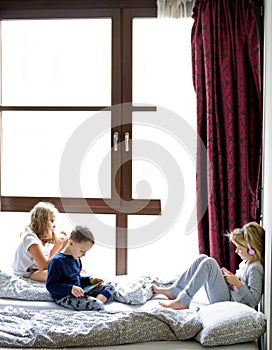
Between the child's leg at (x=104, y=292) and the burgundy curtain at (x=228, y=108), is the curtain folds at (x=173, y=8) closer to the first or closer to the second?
the burgundy curtain at (x=228, y=108)

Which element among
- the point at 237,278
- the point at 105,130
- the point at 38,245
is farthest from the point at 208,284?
the point at 105,130

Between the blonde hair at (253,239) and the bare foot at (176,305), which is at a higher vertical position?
the blonde hair at (253,239)

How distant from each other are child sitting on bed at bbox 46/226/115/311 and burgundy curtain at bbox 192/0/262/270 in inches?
35.2

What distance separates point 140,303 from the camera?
362 centimetres

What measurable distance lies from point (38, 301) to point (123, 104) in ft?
4.68

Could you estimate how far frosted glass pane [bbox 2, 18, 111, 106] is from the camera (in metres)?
4.39

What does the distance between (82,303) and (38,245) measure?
1.81ft

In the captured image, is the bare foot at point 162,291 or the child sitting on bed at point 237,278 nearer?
the child sitting on bed at point 237,278

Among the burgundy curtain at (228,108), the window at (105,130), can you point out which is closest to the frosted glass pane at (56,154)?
the window at (105,130)

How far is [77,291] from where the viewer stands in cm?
350

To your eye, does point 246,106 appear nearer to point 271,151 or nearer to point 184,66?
point 184,66

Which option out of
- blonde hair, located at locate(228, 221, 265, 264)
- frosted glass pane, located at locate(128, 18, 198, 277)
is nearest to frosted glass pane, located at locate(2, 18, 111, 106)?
frosted glass pane, located at locate(128, 18, 198, 277)

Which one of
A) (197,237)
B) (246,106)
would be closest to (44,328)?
(197,237)

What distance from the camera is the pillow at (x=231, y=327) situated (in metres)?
2.96
